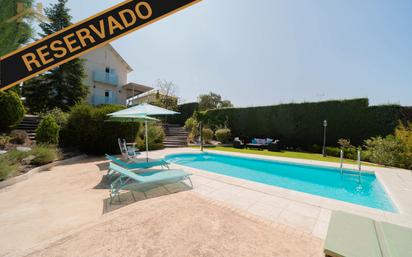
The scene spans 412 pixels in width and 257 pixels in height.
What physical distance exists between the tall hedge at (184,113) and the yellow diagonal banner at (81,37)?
63.4 ft

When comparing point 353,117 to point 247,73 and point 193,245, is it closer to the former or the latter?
point 247,73

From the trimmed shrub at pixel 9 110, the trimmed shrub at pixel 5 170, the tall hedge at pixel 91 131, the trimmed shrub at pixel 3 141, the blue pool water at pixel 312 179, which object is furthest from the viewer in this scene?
the tall hedge at pixel 91 131

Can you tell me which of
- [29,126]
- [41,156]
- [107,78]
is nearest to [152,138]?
[41,156]

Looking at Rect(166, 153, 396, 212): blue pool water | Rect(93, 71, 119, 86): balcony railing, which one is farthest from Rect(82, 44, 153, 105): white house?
Rect(166, 153, 396, 212): blue pool water

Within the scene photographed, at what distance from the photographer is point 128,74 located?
996 inches

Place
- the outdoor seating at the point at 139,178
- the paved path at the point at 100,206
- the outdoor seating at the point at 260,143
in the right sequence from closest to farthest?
the paved path at the point at 100,206 → the outdoor seating at the point at 139,178 → the outdoor seating at the point at 260,143

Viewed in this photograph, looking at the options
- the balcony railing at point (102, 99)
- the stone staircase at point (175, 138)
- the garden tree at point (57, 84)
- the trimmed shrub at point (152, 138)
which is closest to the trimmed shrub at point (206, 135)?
the stone staircase at point (175, 138)

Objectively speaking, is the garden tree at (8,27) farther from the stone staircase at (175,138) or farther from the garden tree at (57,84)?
the garden tree at (57,84)

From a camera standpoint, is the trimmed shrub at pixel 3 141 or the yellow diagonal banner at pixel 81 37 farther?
the trimmed shrub at pixel 3 141

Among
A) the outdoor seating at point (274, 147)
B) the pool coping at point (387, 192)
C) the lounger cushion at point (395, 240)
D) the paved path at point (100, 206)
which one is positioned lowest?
the paved path at point (100, 206)

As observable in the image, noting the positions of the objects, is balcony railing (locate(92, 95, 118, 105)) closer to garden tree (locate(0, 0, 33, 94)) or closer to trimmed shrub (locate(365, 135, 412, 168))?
garden tree (locate(0, 0, 33, 94))

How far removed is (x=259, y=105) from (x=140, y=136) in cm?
1112

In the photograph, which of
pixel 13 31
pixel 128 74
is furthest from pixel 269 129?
pixel 128 74

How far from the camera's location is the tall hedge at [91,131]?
10164 mm
